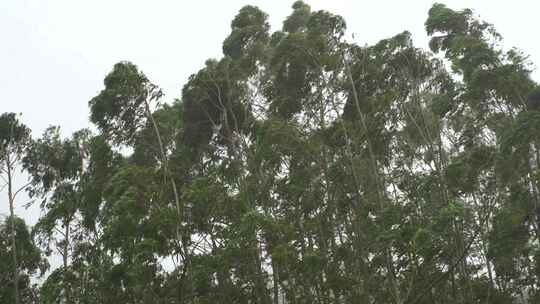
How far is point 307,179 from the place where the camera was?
12414mm

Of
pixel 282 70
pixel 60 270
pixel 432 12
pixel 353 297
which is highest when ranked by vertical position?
pixel 432 12

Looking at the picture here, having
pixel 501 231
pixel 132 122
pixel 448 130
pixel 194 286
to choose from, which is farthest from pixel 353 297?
pixel 448 130

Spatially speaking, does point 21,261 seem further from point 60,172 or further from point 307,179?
point 307,179

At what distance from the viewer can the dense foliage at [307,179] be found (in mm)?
9773

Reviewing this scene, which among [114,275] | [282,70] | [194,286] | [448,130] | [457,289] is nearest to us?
[194,286]

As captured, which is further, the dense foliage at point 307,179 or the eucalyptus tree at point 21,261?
the eucalyptus tree at point 21,261

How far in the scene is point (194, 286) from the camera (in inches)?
368

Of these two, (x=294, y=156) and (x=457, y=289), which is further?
(x=457, y=289)

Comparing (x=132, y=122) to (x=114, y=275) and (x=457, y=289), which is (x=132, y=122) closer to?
(x=114, y=275)

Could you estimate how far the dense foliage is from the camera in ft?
32.1

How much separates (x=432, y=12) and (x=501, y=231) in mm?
6629

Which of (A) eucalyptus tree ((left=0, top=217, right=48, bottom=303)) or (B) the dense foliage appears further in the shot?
(A) eucalyptus tree ((left=0, top=217, right=48, bottom=303))

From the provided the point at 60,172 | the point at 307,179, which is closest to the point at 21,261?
the point at 60,172

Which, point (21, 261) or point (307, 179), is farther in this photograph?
point (21, 261)
